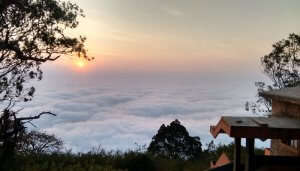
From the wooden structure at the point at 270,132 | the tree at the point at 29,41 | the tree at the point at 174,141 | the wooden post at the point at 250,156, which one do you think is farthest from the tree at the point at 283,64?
the wooden post at the point at 250,156

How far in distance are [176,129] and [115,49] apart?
15.1m

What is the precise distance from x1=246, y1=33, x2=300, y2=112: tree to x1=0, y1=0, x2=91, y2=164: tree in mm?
9116

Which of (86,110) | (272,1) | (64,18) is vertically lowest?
(86,110)

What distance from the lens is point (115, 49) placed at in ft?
118

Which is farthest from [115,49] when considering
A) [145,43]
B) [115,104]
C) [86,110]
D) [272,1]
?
[115,104]

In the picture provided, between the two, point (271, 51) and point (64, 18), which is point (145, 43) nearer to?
point (271, 51)

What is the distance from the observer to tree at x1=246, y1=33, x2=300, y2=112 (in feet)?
54.9

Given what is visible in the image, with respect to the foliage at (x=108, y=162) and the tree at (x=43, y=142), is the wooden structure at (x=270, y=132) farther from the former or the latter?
the tree at (x=43, y=142)

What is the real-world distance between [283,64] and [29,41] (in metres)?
11.4

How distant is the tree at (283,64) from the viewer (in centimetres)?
1672

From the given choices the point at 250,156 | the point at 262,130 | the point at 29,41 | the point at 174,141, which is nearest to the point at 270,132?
the point at 262,130

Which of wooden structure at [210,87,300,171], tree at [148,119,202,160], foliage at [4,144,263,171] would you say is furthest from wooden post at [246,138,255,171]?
tree at [148,119,202,160]

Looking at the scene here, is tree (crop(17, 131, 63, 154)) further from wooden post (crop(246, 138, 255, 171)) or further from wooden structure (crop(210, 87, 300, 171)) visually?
wooden post (crop(246, 138, 255, 171))

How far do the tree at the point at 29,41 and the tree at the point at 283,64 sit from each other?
359 inches
